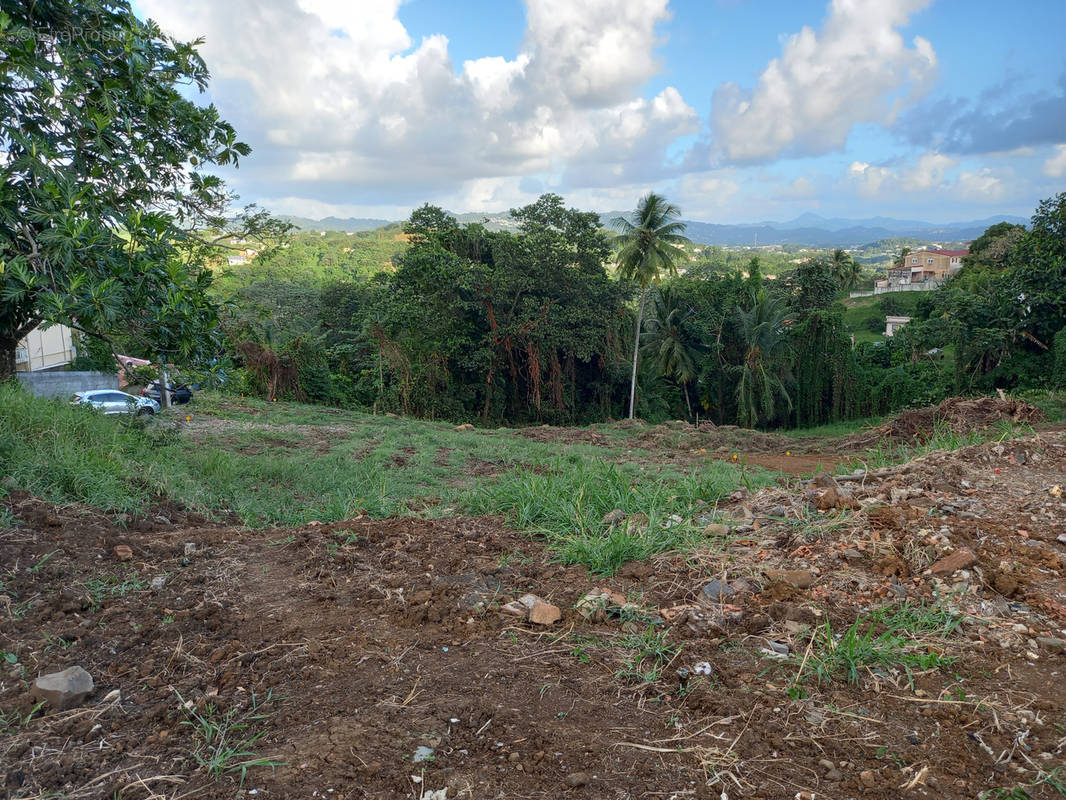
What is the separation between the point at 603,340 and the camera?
2436 centimetres

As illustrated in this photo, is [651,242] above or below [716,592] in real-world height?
above

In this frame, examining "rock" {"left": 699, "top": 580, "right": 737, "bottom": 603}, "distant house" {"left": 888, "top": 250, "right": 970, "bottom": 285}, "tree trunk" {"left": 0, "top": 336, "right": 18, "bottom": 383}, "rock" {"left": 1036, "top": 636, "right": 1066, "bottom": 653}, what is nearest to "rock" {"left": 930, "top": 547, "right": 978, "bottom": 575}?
"rock" {"left": 1036, "top": 636, "right": 1066, "bottom": 653}

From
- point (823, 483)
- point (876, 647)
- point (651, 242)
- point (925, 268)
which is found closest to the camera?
point (876, 647)

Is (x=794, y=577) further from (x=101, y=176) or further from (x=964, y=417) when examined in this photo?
(x=964, y=417)

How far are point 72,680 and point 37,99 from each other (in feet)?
16.0

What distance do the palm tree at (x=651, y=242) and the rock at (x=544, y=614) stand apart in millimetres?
20936

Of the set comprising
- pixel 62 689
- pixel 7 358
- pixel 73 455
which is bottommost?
pixel 62 689

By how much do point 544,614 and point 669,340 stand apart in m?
26.6

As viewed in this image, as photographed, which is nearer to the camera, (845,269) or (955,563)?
(955,563)

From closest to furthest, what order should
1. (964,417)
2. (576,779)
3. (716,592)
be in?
(576,779) → (716,592) → (964,417)

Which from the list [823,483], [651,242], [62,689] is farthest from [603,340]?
[62,689]

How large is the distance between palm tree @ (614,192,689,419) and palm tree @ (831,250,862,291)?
24530 mm

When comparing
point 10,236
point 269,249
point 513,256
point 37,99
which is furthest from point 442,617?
point 513,256

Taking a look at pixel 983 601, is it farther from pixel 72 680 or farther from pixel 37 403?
pixel 37 403
